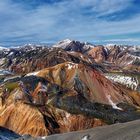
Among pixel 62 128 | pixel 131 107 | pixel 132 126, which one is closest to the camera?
pixel 132 126

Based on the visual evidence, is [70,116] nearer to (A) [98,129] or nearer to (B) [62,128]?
(B) [62,128]

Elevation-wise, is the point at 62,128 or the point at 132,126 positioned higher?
the point at 132,126

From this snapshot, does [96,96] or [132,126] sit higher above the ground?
[132,126]

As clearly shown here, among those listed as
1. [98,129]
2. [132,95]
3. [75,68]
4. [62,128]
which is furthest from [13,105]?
[98,129]

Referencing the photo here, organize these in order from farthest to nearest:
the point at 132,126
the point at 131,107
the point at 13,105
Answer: the point at 131,107
the point at 13,105
the point at 132,126

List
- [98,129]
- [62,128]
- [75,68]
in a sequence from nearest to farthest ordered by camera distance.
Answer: [98,129] → [62,128] → [75,68]

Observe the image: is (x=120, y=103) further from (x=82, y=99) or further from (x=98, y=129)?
(x=98, y=129)

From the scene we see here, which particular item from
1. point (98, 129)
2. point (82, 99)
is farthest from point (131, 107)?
point (98, 129)

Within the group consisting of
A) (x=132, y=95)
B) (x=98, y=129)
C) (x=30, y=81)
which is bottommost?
(x=132, y=95)

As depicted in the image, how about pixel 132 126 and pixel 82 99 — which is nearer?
pixel 132 126
